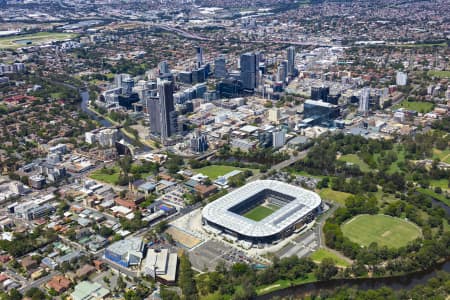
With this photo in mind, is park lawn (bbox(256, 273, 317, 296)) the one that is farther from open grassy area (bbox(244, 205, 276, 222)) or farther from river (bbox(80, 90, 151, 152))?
river (bbox(80, 90, 151, 152))

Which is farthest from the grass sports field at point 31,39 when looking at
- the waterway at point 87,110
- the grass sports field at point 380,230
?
the grass sports field at point 380,230

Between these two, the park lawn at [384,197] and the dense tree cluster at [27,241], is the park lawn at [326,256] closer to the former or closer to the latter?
the park lawn at [384,197]

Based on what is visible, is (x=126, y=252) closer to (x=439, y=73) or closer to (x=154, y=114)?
(x=154, y=114)

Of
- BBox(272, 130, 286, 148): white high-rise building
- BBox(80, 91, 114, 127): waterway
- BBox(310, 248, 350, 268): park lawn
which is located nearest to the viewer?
BBox(310, 248, 350, 268): park lawn

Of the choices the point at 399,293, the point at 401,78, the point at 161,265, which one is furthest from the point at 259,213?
the point at 401,78

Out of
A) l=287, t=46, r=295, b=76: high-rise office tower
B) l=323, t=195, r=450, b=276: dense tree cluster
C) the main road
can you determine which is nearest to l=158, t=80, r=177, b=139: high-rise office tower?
the main road

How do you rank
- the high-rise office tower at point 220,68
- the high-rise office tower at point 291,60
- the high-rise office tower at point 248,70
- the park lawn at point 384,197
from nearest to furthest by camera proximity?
the park lawn at point 384,197, the high-rise office tower at point 248,70, the high-rise office tower at point 220,68, the high-rise office tower at point 291,60
